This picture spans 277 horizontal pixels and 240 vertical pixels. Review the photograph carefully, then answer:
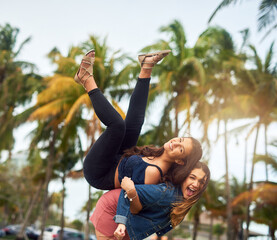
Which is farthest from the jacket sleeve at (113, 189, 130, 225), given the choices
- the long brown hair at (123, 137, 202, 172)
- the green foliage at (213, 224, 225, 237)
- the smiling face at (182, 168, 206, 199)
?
the green foliage at (213, 224, 225, 237)

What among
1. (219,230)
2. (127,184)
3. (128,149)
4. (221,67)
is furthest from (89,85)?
(219,230)

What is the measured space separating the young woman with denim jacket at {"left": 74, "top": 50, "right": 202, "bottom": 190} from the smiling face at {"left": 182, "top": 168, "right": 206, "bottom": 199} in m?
0.07

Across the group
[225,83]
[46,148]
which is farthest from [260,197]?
[46,148]

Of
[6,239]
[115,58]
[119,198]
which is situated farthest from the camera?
[6,239]

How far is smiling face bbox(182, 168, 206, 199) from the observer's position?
2.30 m

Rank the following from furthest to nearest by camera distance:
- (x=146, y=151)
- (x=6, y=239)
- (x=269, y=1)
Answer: (x=6, y=239) → (x=269, y=1) → (x=146, y=151)

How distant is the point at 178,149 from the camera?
230 cm

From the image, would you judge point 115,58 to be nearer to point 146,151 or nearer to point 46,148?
point 46,148

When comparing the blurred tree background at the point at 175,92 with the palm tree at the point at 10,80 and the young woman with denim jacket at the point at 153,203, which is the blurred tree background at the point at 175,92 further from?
the young woman with denim jacket at the point at 153,203

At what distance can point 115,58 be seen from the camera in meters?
13.3

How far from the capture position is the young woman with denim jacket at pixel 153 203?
2.09 meters

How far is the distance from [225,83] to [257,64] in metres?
2.06

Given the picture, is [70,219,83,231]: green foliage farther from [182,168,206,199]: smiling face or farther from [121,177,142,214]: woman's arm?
[121,177,142,214]: woman's arm

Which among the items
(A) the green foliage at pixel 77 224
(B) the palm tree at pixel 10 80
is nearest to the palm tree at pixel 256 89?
(B) the palm tree at pixel 10 80
